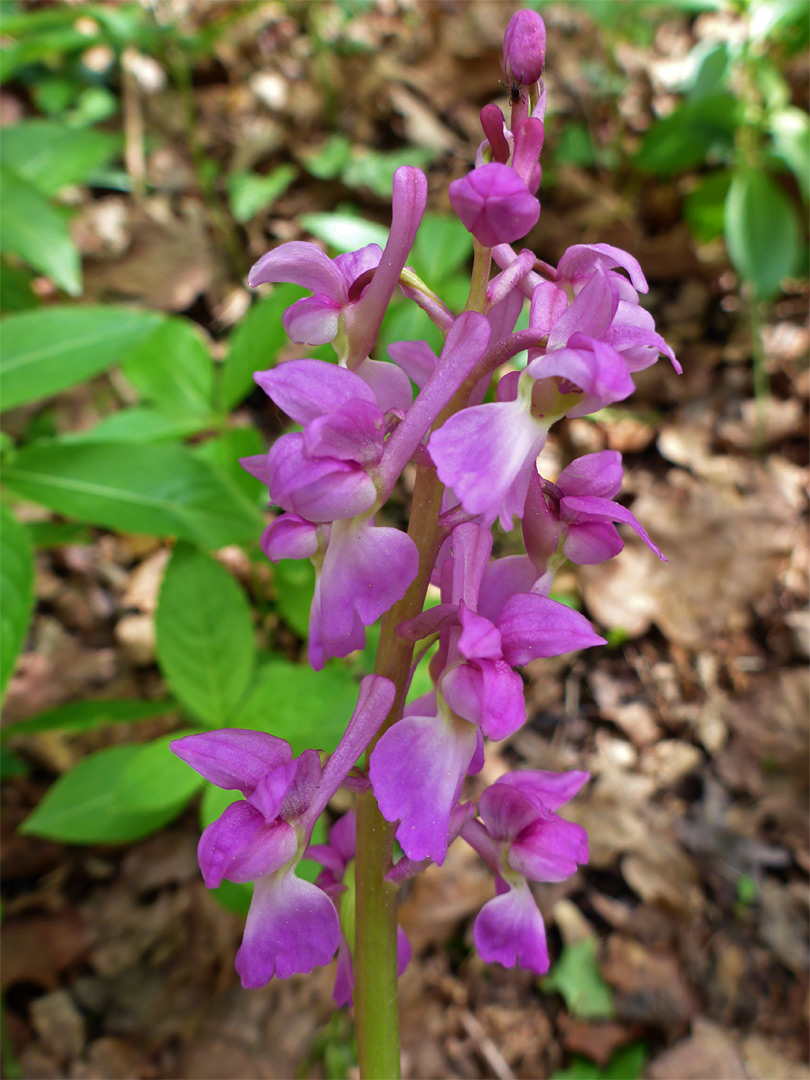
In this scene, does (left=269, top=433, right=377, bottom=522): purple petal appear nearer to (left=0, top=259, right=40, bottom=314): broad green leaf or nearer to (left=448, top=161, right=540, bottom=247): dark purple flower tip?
(left=448, top=161, right=540, bottom=247): dark purple flower tip

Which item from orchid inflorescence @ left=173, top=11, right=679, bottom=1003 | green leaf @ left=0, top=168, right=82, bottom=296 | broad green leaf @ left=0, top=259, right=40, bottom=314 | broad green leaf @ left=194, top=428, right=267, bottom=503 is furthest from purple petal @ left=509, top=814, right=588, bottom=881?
broad green leaf @ left=0, top=259, right=40, bottom=314

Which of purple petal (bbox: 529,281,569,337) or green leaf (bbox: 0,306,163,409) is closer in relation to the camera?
purple petal (bbox: 529,281,569,337)

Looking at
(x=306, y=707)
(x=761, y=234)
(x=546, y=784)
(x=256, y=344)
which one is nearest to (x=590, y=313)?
(x=546, y=784)

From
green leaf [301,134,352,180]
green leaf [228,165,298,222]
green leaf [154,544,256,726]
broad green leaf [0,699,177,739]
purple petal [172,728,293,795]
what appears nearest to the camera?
purple petal [172,728,293,795]

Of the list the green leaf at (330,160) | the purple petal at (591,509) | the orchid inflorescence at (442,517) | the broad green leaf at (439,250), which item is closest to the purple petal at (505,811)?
the orchid inflorescence at (442,517)

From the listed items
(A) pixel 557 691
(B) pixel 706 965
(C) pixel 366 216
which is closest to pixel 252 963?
(B) pixel 706 965

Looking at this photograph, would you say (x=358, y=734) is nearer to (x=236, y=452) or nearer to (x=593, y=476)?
(x=593, y=476)
